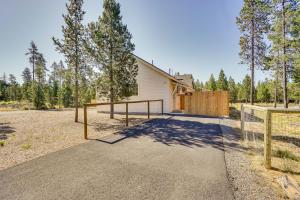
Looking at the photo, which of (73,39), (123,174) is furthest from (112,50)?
(123,174)

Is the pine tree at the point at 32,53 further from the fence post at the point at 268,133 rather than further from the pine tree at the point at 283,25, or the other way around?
the fence post at the point at 268,133

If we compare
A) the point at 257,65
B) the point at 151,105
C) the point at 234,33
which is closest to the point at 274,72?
the point at 257,65

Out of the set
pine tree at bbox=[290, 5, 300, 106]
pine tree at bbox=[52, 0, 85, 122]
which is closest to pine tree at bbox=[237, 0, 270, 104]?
pine tree at bbox=[290, 5, 300, 106]

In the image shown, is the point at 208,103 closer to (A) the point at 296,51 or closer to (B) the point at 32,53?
(A) the point at 296,51

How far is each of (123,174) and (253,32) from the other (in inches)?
687

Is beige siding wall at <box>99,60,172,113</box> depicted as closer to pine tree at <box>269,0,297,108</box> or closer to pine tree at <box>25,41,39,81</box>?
pine tree at <box>269,0,297,108</box>

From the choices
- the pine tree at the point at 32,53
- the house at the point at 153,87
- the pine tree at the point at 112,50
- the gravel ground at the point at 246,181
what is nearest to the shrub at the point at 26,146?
the gravel ground at the point at 246,181

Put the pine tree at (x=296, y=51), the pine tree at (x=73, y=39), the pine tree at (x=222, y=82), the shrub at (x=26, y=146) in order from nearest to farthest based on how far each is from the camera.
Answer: the shrub at (x=26, y=146)
the pine tree at (x=296, y=51)
the pine tree at (x=73, y=39)
the pine tree at (x=222, y=82)

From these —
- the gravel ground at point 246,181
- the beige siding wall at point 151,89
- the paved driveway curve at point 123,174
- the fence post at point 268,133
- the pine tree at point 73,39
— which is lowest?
the paved driveway curve at point 123,174

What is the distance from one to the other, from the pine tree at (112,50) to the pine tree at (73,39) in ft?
2.38

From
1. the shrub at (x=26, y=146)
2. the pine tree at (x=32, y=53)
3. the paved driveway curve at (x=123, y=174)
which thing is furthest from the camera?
the pine tree at (x=32, y=53)

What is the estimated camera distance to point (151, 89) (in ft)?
50.0

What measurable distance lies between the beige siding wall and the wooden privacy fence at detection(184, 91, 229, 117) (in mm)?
2028

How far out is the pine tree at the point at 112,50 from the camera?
37.2ft
